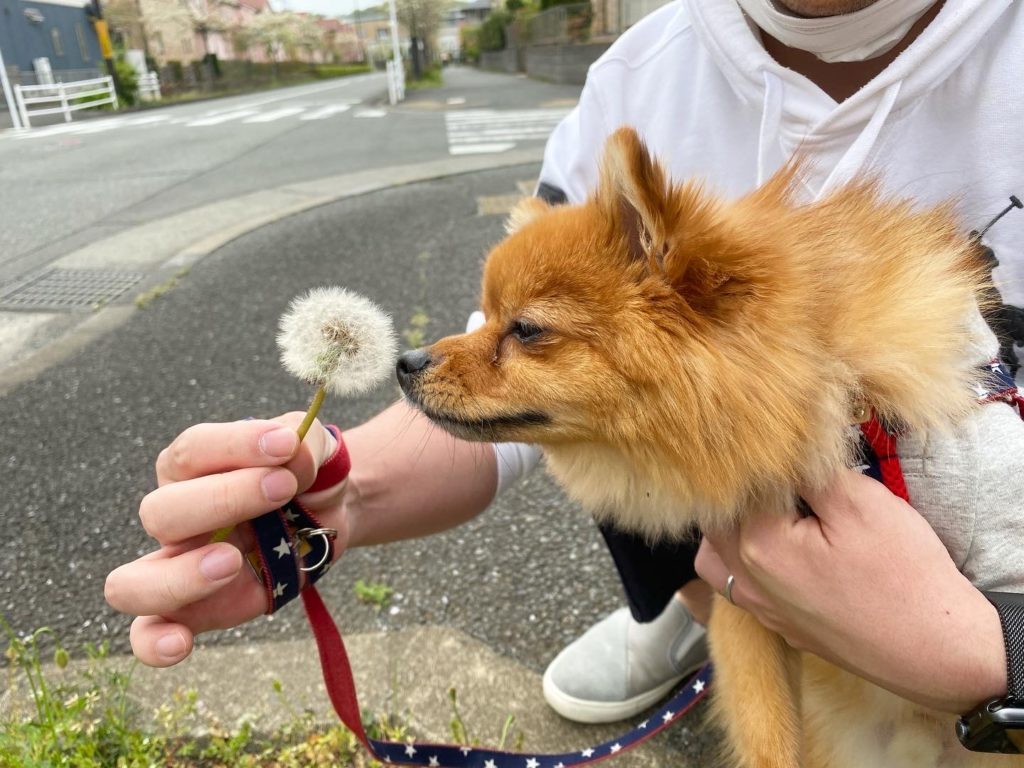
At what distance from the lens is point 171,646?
101cm

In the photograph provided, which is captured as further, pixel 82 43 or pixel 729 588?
pixel 82 43

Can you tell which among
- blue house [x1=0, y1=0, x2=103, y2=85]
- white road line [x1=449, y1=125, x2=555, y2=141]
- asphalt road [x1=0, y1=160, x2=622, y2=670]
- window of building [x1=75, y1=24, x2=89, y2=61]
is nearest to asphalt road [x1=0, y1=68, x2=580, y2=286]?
white road line [x1=449, y1=125, x2=555, y2=141]

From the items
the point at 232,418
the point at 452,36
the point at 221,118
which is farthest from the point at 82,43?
the point at 452,36

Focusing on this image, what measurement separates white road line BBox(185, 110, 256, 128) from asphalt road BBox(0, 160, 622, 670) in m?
12.9

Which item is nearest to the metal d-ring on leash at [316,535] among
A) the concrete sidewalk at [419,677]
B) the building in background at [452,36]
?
the concrete sidewalk at [419,677]

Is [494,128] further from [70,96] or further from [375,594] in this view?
[70,96]

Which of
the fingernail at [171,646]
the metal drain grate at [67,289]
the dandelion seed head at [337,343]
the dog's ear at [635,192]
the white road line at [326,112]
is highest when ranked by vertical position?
the dog's ear at [635,192]

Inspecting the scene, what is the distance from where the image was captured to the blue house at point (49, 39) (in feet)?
89.7

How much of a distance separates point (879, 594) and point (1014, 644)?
0.18 metres

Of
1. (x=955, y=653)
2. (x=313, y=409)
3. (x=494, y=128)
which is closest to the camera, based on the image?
(x=313, y=409)

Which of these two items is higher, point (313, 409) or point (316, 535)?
point (313, 409)

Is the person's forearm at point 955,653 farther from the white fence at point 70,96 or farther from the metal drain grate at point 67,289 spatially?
the white fence at point 70,96

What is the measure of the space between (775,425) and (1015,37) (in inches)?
33.7

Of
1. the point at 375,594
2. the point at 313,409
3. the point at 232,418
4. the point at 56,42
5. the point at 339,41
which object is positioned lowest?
the point at 375,594
